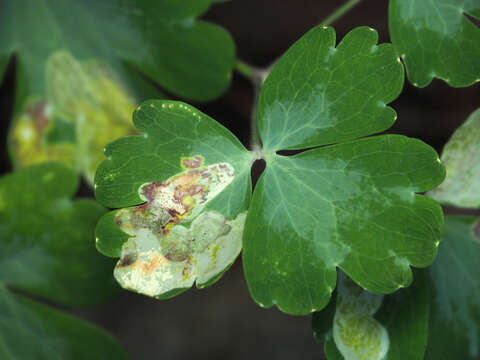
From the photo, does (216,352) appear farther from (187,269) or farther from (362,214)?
(362,214)

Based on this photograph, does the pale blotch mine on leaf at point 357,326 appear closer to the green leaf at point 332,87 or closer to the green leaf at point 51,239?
the green leaf at point 332,87

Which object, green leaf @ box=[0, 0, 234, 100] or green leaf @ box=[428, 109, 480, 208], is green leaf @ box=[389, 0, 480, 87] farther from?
green leaf @ box=[0, 0, 234, 100]

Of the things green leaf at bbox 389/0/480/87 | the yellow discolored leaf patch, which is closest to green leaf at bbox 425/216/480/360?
green leaf at bbox 389/0/480/87

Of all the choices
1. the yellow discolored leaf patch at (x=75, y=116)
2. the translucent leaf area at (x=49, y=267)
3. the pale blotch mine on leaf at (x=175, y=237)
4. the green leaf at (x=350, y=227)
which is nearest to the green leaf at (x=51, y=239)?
the translucent leaf area at (x=49, y=267)

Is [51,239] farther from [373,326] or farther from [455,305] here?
[455,305]

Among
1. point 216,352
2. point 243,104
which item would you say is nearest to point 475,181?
point 243,104

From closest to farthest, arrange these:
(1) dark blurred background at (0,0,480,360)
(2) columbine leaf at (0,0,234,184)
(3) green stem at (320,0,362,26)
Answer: (3) green stem at (320,0,362,26) → (2) columbine leaf at (0,0,234,184) → (1) dark blurred background at (0,0,480,360)

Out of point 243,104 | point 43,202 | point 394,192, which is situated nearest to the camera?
point 394,192
